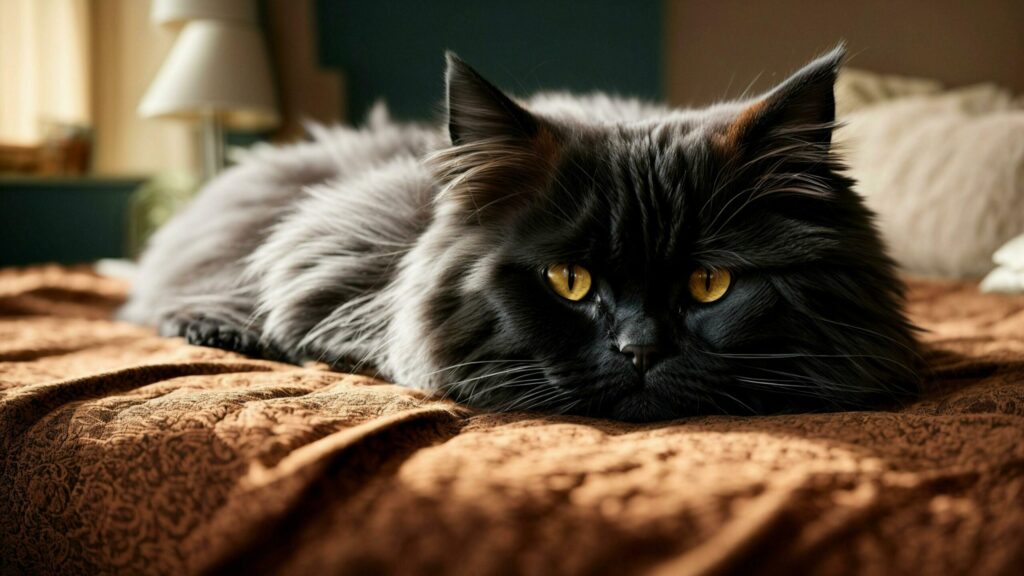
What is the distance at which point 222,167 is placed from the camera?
355 cm

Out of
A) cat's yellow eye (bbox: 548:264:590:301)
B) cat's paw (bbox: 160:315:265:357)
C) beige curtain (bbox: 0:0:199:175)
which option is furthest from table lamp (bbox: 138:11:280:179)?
cat's yellow eye (bbox: 548:264:590:301)

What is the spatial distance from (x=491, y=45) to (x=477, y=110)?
269 centimetres

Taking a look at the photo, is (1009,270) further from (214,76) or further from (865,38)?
(214,76)

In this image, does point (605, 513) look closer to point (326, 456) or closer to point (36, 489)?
point (326, 456)

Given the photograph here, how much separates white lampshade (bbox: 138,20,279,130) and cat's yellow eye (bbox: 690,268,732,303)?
2829mm

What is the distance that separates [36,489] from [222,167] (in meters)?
2.96

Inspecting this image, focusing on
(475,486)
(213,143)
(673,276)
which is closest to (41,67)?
(213,143)

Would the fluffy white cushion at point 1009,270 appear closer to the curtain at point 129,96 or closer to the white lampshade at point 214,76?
the white lampshade at point 214,76

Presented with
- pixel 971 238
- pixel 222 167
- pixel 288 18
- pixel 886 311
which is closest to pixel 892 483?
pixel 886 311

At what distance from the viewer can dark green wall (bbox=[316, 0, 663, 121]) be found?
3492mm

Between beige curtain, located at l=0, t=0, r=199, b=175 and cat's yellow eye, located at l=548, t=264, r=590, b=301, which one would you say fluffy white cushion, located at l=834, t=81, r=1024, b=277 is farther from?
beige curtain, located at l=0, t=0, r=199, b=175

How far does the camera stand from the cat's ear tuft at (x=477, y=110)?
1045mm

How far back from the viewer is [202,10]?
Answer: 11.3 feet

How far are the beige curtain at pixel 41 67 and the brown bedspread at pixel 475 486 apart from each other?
3.86 meters
